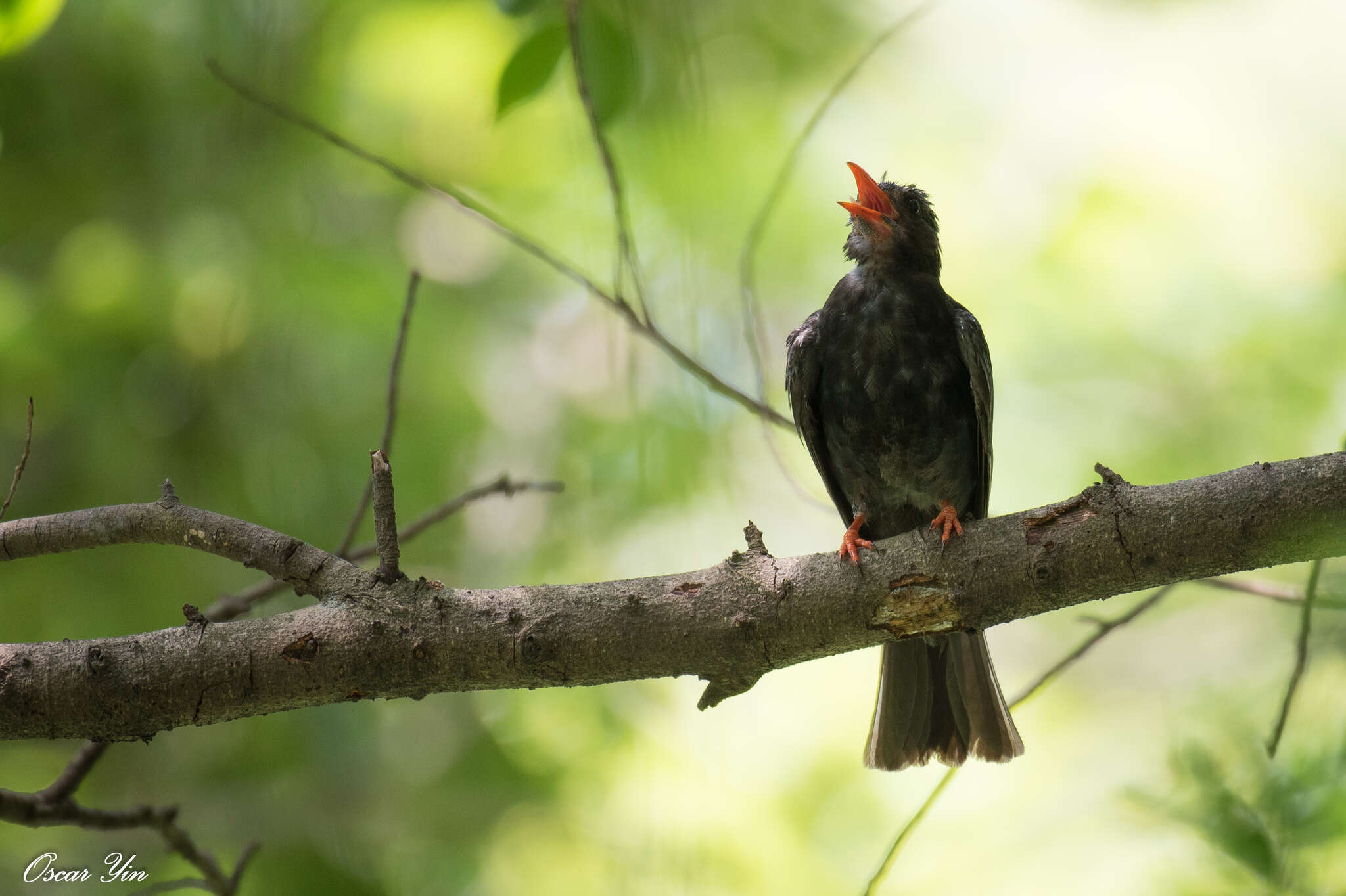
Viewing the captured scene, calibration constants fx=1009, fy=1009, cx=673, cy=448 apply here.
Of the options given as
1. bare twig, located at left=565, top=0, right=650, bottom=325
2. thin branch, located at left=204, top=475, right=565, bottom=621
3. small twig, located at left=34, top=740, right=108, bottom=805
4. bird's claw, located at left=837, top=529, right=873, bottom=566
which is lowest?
small twig, located at left=34, top=740, right=108, bottom=805

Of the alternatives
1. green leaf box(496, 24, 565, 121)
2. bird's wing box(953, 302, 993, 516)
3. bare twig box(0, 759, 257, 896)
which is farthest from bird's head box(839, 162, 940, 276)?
bare twig box(0, 759, 257, 896)

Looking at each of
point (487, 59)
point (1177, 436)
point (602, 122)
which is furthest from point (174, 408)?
point (1177, 436)

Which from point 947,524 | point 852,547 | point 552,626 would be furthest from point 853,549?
point 552,626

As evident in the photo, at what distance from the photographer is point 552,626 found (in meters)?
2.24

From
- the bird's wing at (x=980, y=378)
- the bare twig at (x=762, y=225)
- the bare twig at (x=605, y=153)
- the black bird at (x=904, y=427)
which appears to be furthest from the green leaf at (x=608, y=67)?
the bird's wing at (x=980, y=378)

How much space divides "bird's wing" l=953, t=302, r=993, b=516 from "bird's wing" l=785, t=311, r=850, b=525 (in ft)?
1.67

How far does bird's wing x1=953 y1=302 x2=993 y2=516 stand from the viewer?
340 centimetres

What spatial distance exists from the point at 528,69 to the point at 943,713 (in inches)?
90.7

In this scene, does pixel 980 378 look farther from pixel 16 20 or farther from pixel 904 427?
pixel 16 20

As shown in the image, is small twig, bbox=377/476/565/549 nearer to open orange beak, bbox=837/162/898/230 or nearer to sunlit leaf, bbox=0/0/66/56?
sunlit leaf, bbox=0/0/66/56

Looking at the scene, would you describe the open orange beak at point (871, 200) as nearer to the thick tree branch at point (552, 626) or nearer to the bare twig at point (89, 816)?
the thick tree branch at point (552, 626)

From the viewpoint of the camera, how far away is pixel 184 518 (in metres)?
→ 2.29

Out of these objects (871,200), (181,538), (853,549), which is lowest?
(853,549)

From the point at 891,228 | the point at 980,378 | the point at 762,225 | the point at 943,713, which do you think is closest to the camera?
the point at 762,225
